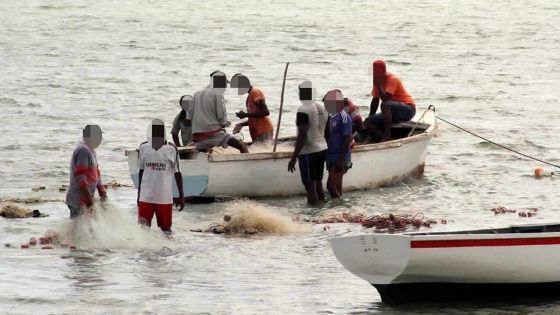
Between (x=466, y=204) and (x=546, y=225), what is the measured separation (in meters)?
6.30

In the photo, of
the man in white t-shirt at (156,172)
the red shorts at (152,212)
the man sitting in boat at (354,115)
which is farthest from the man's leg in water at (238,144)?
the man in white t-shirt at (156,172)

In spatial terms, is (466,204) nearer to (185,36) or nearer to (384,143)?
(384,143)

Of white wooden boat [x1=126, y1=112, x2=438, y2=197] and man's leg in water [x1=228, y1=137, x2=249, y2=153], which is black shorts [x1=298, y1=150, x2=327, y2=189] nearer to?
white wooden boat [x1=126, y1=112, x2=438, y2=197]

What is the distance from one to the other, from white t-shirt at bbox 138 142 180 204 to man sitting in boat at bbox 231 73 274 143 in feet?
11.5

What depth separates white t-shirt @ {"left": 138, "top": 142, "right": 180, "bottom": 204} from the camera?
15.4m

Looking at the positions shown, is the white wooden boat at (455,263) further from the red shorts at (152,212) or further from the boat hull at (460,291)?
the red shorts at (152,212)

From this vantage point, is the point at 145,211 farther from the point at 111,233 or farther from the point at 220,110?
the point at 220,110

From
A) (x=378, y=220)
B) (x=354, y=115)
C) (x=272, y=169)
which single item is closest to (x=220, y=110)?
(x=272, y=169)

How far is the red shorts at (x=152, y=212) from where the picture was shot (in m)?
15.6

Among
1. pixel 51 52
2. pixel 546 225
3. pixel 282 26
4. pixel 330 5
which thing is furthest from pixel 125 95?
pixel 330 5

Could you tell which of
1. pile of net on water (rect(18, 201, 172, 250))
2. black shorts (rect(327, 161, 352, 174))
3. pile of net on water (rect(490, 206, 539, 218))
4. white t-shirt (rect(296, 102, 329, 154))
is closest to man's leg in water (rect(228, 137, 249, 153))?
white t-shirt (rect(296, 102, 329, 154))

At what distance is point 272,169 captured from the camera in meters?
19.2

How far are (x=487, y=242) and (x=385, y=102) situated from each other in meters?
7.59

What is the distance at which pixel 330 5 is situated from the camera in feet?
194
